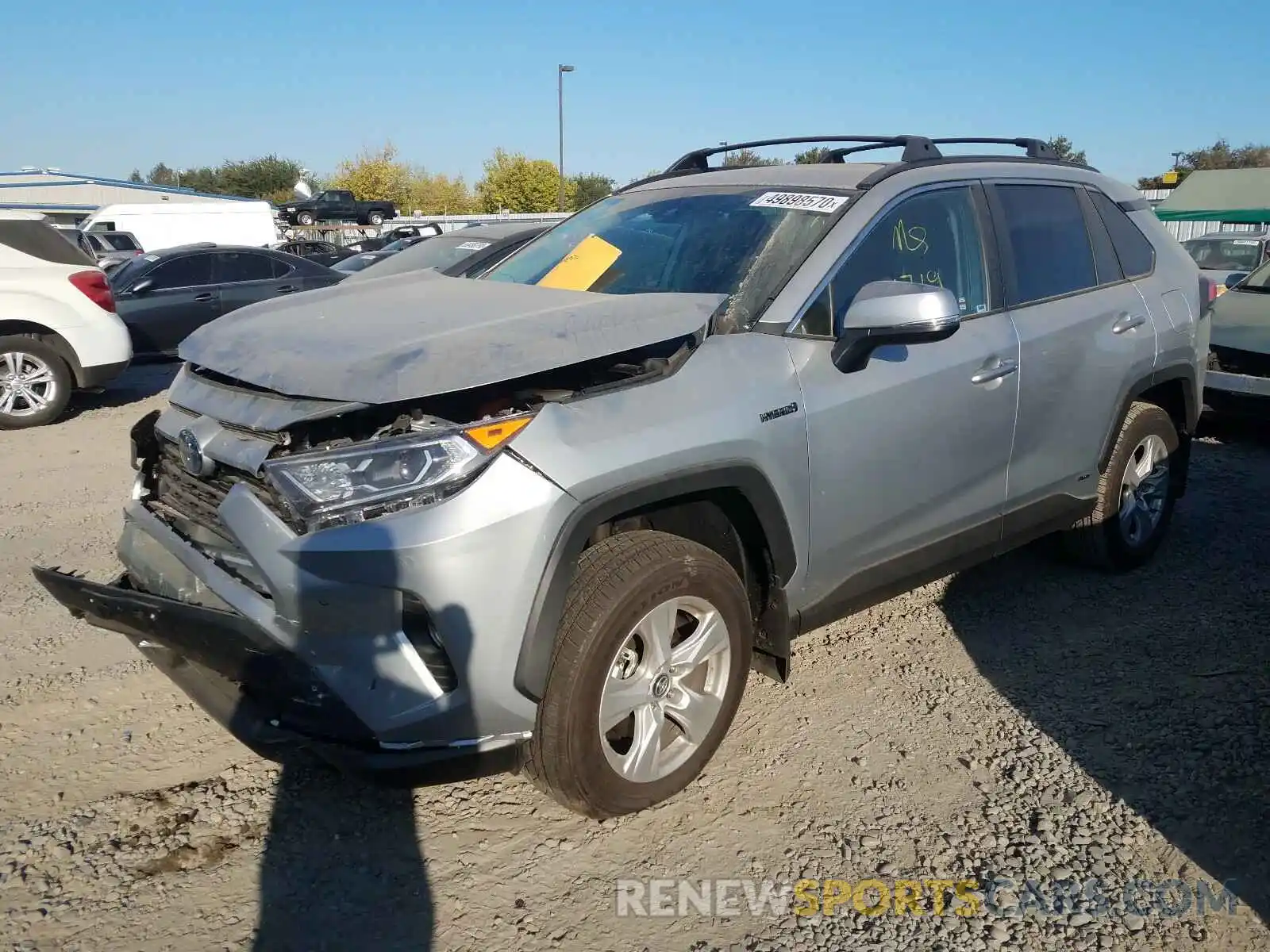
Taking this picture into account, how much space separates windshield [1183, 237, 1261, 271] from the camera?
41.2ft

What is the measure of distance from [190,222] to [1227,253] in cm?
2549

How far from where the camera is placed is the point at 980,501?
3.66 meters

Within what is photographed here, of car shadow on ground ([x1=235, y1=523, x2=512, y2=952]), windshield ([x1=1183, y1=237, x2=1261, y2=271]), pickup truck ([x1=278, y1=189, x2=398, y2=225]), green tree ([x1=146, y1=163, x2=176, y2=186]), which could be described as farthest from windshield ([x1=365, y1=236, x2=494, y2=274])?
green tree ([x1=146, y1=163, x2=176, y2=186])

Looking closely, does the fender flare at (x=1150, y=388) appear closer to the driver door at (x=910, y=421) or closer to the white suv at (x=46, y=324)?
the driver door at (x=910, y=421)

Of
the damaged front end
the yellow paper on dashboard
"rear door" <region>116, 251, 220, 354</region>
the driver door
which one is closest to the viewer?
the damaged front end

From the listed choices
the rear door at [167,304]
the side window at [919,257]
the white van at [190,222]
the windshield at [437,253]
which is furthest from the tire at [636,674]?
the white van at [190,222]

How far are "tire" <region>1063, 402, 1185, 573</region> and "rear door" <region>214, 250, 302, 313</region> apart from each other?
9.51 meters

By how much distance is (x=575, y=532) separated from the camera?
2471 millimetres

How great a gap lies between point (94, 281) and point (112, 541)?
4.40 metres

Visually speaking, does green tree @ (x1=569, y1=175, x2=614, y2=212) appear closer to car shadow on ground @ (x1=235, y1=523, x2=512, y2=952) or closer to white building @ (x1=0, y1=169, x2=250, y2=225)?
white building @ (x1=0, y1=169, x2=250, y2=225)

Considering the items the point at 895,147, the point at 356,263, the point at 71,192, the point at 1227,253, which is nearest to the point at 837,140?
the point at 895,147

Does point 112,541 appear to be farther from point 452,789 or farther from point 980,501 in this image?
point 980,501

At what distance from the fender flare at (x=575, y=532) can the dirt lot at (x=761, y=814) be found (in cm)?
65

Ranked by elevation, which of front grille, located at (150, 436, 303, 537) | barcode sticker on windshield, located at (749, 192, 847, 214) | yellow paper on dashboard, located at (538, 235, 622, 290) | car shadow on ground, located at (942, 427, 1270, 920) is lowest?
car shadow on ground, located at (942, 427, 1270, 920)
